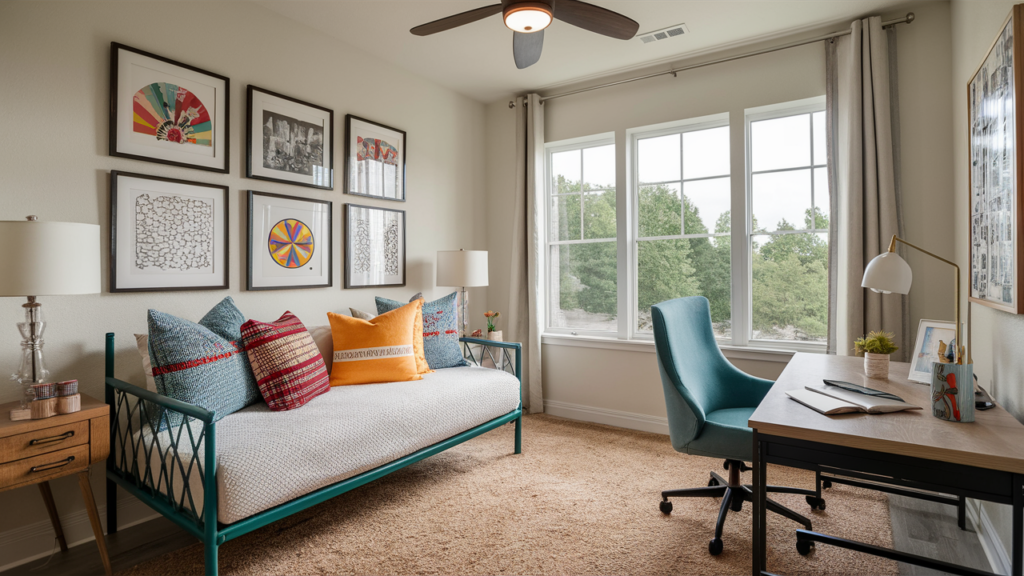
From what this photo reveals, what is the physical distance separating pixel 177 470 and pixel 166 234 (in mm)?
1233

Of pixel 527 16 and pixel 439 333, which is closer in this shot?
pixel 527 16

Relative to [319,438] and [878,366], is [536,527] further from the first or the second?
[878,366]

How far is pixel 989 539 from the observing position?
2.09 m

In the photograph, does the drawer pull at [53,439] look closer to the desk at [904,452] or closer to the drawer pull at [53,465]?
the drawer pull at [53,465]

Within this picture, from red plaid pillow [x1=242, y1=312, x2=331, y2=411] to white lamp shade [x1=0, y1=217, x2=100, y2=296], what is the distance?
67 centimetres

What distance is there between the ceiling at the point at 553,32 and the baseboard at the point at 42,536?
2.78 metres

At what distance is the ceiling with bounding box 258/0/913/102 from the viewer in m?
2.99

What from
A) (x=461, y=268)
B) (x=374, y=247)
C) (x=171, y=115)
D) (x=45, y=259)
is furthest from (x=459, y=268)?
(x=45, y=259)

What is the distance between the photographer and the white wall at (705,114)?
296 cm

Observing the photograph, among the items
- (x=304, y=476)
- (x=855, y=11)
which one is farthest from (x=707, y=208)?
(x=304, y=476)

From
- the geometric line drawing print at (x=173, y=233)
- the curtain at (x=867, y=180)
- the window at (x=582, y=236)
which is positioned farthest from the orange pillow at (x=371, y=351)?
the curtain at (x=867, y=180)

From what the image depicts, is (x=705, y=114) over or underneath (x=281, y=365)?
over

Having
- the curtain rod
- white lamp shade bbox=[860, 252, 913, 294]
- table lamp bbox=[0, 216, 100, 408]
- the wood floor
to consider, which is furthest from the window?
table lamp bbox=[0, 216, 100, 408]

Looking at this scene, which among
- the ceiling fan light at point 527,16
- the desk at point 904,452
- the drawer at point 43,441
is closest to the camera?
the desk at point 904,452
